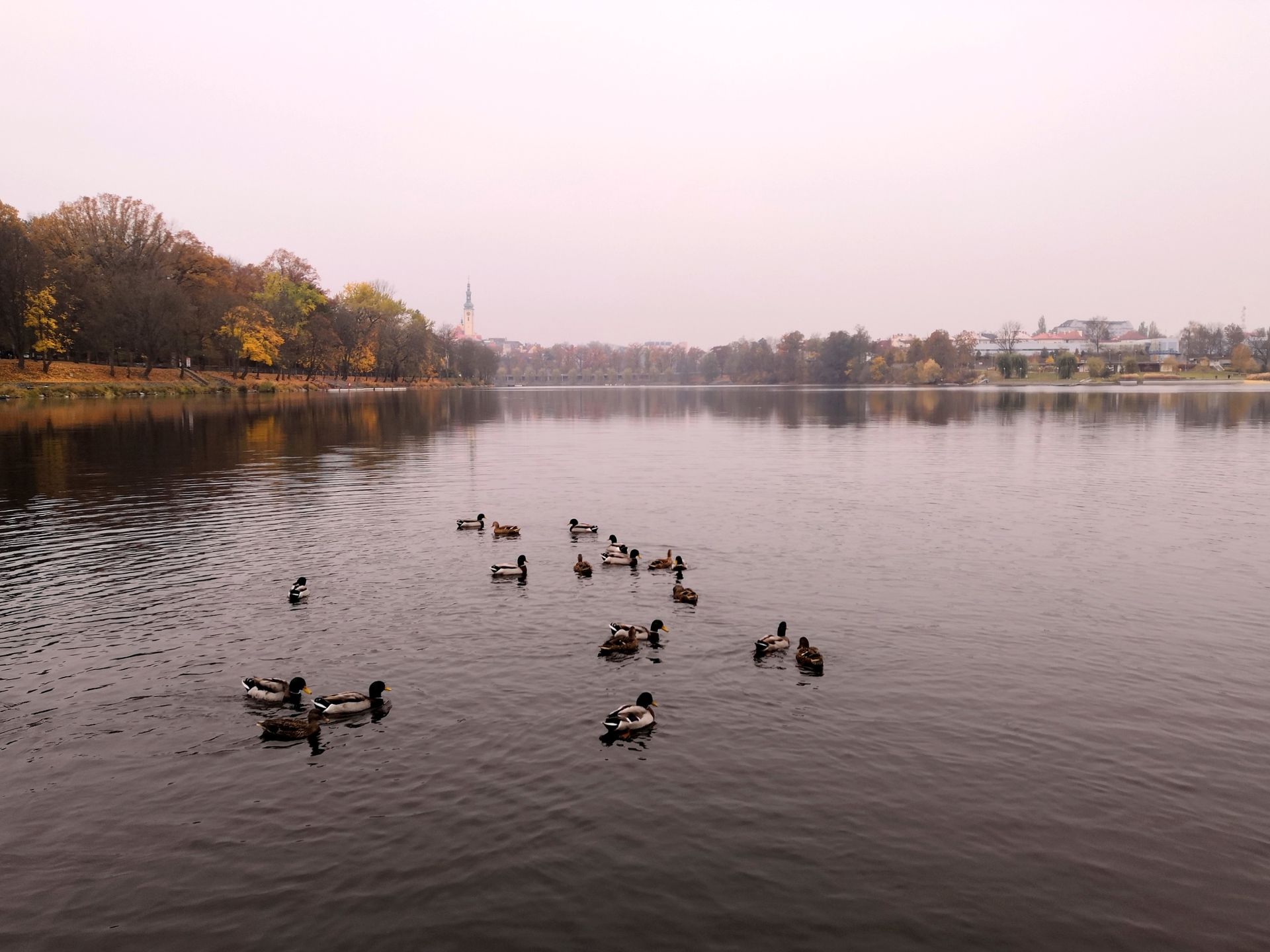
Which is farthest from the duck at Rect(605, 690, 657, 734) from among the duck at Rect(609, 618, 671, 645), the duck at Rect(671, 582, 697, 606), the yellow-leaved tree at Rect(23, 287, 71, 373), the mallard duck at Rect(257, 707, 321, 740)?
the yellow-leaved tree at Rect(23, 287, 71, 373)

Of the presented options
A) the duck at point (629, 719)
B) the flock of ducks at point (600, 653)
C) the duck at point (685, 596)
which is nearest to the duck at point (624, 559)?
the flock of ducks at point (600, 653)

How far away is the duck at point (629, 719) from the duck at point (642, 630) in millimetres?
4373

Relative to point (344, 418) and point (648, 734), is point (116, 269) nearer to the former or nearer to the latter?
point (344, 418)

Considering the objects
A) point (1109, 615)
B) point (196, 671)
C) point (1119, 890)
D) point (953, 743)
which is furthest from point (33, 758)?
point (1109, 615)

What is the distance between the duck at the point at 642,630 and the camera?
2261cm

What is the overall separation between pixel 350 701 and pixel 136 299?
14256cm

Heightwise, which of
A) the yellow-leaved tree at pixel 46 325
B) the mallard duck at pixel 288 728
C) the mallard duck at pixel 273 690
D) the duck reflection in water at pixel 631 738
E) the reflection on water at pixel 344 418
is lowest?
the duck reflection in water at pixel 631 738

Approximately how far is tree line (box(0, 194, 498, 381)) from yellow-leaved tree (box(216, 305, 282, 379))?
254 mm

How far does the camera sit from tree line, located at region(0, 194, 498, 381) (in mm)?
126250

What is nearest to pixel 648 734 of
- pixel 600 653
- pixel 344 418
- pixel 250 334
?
pixel 600 653

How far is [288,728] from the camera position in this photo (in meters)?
17.7

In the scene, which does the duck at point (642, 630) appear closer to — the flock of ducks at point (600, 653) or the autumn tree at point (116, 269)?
the flock of ducks at point (600, 653)

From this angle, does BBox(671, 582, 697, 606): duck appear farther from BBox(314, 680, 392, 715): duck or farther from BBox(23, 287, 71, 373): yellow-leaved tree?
BBox(23, 287, 71, 373): yellow-leaved tree

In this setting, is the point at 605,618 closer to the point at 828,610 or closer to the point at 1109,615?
the point at 828,610
